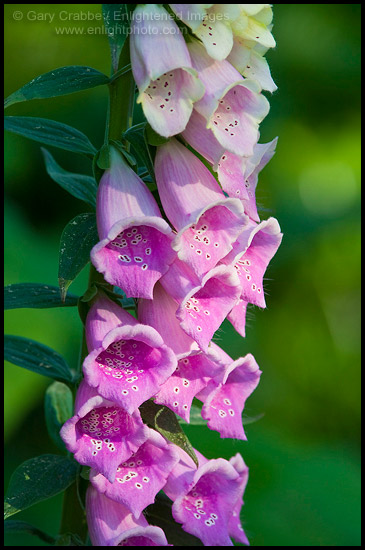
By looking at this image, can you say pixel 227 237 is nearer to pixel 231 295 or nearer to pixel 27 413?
pixel 231 295

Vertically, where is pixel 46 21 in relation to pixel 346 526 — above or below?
above

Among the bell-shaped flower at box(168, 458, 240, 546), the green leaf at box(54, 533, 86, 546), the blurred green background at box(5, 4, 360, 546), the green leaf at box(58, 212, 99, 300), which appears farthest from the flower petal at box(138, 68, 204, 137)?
the blurred green background at box(5, 4, 360, 546)

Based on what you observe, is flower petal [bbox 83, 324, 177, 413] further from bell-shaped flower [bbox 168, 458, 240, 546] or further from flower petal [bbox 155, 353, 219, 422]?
bell-shaped flower [bbox 168, 458, 240, 546]

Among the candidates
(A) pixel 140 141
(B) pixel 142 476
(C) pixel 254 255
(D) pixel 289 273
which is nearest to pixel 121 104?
(A) pixel 140 141

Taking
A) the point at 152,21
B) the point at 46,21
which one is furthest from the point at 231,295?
the point at 46,21

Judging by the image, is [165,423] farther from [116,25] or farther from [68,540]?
[116,25]
